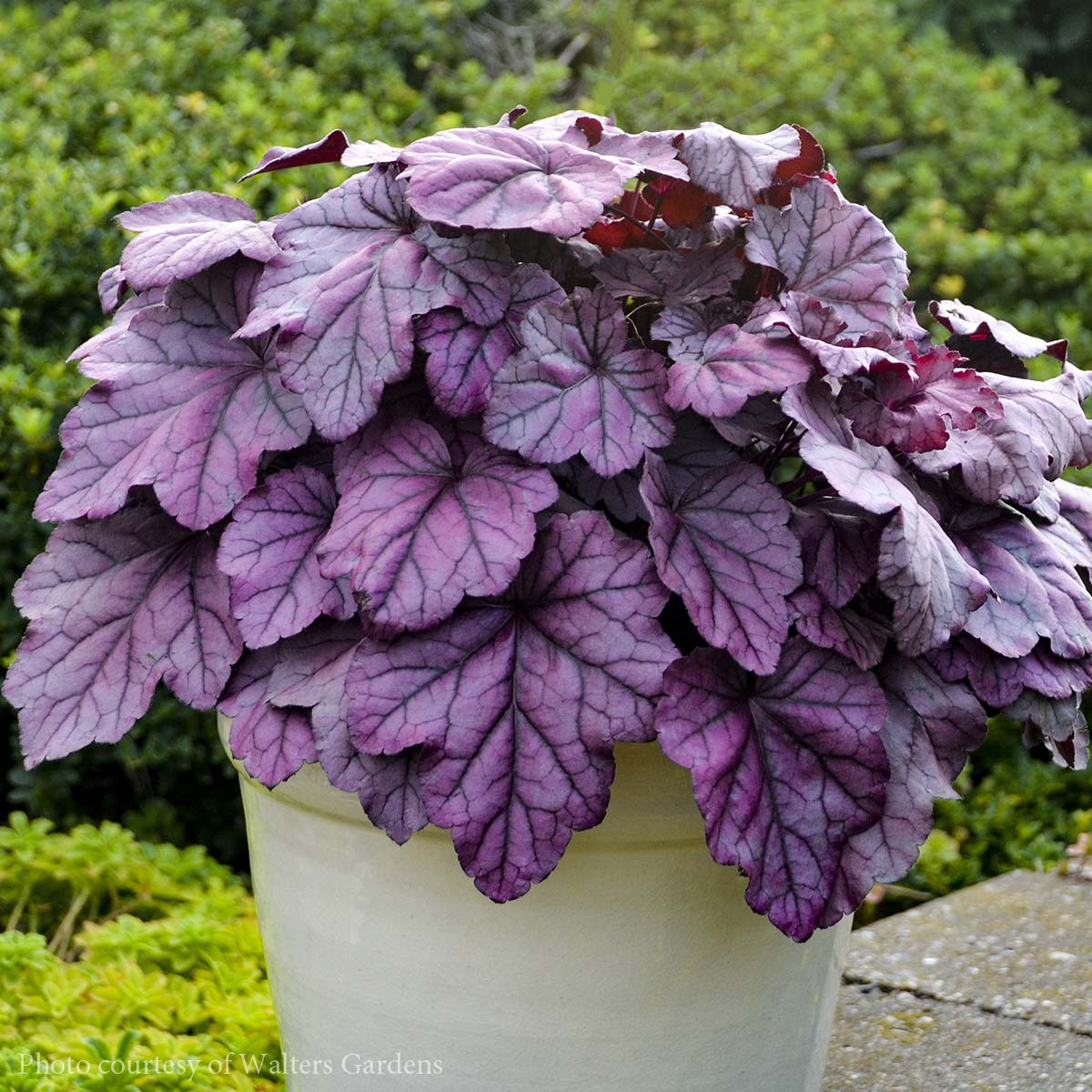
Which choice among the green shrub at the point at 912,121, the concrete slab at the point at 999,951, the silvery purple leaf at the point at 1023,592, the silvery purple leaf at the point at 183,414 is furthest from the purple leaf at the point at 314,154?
the green shrub at the point at 912,121

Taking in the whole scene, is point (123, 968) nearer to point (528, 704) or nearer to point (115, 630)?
point (115, 630)

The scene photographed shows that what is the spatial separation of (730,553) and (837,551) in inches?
4.4

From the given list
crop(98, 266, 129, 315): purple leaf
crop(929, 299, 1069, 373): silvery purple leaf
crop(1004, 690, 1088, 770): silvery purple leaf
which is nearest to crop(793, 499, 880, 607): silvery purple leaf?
crop(1004, 690, 1088, 770): silvery purple leaf

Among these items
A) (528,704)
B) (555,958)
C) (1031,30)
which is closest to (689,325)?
(528,704)

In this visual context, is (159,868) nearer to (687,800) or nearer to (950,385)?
(687,800)

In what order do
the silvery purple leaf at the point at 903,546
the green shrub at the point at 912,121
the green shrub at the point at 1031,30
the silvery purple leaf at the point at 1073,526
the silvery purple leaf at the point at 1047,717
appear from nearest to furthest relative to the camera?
the silvery purple leaf at the point at 903,546
the silvery purple leaf at the point at 1047,717
the silvery purple leaf at the point at 1073,526
the green shrub at the point at 912,121
the green shrub at the point at 1031,30

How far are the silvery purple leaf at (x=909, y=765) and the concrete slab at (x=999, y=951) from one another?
0.98 metres

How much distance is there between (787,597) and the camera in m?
1.22

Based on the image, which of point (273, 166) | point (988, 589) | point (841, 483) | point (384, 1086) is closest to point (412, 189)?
point (273, 166)

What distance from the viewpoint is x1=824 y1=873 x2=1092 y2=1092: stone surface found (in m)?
1.93

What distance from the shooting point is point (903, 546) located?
1110 millimetres

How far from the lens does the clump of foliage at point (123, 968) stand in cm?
185

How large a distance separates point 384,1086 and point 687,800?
1.57ft

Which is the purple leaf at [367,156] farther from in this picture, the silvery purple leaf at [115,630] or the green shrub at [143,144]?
the green shrub at [143,144]
